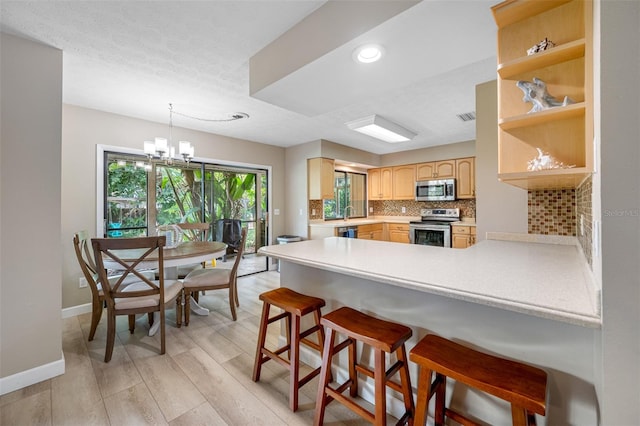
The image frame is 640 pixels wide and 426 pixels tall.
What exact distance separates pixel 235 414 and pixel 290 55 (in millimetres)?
2228

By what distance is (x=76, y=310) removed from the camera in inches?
120

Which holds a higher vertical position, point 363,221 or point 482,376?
point 363,221

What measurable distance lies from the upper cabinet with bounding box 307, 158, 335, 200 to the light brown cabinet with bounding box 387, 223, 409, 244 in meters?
1.72

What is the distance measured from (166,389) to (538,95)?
2.74 meters

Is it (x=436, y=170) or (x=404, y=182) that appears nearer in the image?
(x=436, y=170)

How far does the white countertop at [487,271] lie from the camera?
90 cm

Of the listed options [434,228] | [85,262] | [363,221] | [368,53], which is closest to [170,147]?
[85,262]

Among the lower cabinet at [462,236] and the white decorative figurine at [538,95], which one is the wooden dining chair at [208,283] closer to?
the white decorative figurine at [538,95]

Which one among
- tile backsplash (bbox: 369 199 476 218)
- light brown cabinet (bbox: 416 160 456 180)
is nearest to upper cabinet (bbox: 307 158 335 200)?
light brown cabinet (bbox: 416 160 456 180)

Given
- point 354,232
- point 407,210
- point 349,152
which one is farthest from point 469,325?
point 407,210

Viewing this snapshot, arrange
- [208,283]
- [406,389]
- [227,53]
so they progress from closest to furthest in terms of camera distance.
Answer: [406,389], [227,53], [208,283]

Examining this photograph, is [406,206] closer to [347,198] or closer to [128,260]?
[347,198]

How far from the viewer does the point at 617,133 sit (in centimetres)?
75

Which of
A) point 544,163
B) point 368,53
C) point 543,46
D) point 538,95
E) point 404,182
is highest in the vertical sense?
point 368,53
